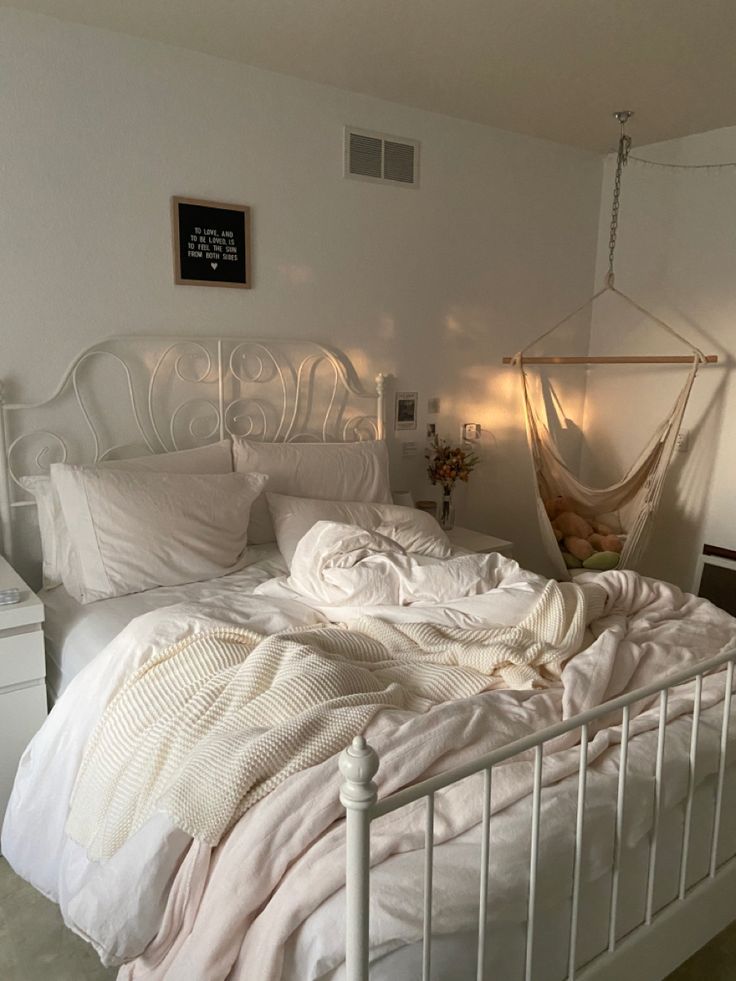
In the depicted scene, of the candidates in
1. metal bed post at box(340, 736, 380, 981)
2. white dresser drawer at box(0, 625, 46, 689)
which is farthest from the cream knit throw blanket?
white dresser drawer at box(0, 625, 46, 689)

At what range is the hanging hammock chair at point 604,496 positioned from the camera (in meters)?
3.31

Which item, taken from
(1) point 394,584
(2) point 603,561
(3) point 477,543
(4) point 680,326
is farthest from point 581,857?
(4) point 680,326

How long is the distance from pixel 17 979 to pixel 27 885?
0.32 m

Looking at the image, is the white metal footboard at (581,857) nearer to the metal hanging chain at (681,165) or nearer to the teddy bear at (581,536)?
the teddy bear at (581,536)

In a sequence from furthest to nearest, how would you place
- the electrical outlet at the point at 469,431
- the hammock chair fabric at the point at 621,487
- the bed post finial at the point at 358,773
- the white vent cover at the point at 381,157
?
the electrical outlet at the point at 469,431 → the hammock chair fabric at the point at 621,487 → the white vent cover at the point at 381,157 → the bed post finial at the point at 358,773

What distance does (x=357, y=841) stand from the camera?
3.24 feet

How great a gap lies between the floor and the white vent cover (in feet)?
8.88

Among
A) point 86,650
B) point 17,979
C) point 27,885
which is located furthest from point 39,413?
point 17,979

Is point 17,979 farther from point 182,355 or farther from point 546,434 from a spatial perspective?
point 546,434

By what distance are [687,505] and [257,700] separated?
9.10 ft

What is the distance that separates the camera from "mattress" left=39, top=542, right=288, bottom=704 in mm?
2111

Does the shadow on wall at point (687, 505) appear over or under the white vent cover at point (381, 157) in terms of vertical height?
under

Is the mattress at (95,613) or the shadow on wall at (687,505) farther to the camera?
the shadow on wall at (687,505)

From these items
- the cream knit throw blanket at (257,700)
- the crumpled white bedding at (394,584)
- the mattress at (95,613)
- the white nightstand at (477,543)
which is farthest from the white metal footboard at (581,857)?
the white nightstand at (477,543)
